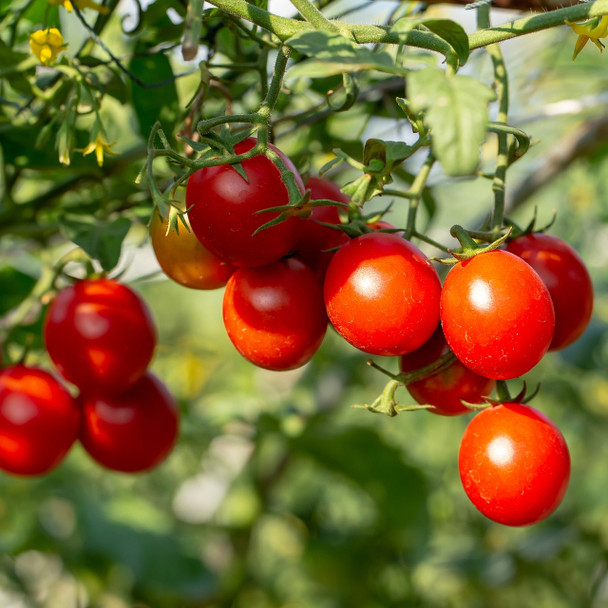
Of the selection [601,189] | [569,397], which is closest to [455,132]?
[569,397]

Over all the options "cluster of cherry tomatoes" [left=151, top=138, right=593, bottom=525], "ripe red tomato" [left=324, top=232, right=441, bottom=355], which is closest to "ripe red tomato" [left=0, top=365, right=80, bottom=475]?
"cluster of cherry tomatoes" [left=151, top=138, right=593, bottom=525]

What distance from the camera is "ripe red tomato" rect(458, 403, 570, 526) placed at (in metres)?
0.43

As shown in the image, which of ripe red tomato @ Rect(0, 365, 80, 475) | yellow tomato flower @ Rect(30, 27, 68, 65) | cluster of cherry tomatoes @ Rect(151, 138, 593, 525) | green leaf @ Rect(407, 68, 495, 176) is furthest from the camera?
ripe red tomato @ Rect(0, 365, 80, 475)

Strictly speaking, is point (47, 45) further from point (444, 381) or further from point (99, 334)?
point (444, 381)

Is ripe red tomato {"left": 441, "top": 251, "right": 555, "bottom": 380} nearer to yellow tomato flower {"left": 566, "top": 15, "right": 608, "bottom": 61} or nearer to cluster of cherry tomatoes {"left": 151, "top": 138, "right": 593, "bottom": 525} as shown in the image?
cluster of cherry tomatoes {"left": 151, "top": 138, "right": 593, "bottom": 525}

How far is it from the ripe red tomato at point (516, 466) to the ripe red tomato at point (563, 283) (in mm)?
68

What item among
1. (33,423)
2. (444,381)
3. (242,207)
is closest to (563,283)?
(444,381)

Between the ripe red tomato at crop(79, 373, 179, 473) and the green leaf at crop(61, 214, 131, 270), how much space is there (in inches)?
6.7

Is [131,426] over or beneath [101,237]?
beneath

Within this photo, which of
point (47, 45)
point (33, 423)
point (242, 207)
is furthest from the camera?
point (33, 423)

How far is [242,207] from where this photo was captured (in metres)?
0.40

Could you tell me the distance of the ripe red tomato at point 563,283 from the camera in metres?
0.47

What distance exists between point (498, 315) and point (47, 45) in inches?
14.3

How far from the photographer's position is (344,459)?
3.47ft
